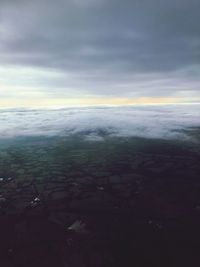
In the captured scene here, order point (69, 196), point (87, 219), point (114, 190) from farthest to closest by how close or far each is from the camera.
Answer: point (114, 190), point (69, 196), point (87, 219)

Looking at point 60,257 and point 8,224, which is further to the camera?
point 8,224

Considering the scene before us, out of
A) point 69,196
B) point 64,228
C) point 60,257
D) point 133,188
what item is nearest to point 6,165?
point 69,196

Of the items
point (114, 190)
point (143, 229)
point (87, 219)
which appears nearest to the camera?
point (143, 229)

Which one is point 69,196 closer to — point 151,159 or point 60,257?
point 60,257

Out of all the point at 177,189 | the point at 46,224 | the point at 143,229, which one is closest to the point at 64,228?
the point at 46,224

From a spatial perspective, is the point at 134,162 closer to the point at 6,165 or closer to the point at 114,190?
the point at 114,190

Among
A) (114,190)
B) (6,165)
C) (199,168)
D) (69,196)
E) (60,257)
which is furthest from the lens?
(6,165)
